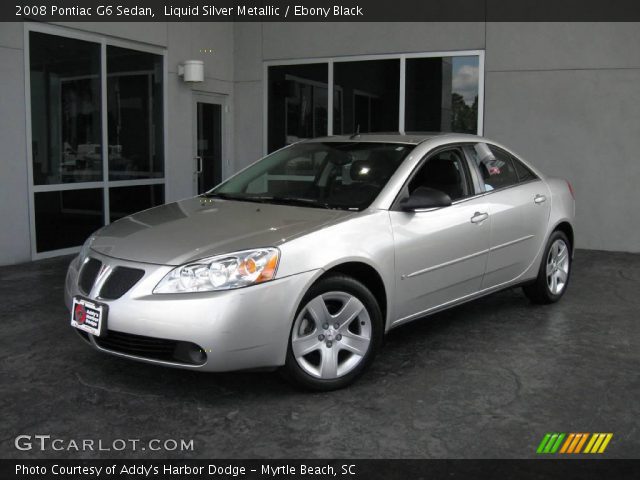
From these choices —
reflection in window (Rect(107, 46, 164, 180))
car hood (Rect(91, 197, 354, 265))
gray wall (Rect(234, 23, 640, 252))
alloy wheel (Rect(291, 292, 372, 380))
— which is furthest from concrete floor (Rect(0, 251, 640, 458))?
reflection in window (Rect(107, 46, 164, 180))

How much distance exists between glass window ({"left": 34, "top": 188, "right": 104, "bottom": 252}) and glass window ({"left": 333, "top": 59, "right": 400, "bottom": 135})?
3777 millimetres

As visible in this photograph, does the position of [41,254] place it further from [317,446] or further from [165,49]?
[317,446]

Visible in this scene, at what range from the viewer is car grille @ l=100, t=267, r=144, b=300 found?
370 cm

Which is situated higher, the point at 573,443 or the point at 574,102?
the point at 574,102

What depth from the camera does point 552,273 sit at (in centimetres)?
608

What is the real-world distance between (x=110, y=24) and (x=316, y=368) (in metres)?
6.56

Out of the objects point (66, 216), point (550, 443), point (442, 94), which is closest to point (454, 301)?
point (550, 443)

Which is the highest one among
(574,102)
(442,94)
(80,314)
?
(442,94)

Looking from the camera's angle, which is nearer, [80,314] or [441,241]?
[80,314]

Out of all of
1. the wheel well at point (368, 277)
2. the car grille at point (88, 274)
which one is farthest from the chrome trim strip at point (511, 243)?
the car grille at point (88, 274)
